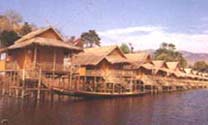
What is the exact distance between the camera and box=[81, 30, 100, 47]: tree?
98250mm

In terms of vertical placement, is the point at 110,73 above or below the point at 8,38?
below

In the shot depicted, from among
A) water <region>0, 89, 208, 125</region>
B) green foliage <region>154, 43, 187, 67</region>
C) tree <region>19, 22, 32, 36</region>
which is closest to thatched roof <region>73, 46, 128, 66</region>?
water <region>0, 89, 208, 125</region>

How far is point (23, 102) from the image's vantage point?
3919 cm

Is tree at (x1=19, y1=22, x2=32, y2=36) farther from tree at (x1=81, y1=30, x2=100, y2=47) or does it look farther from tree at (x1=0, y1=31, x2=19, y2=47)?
tree at (x1=81, y1=30, x2=100, y2=47)

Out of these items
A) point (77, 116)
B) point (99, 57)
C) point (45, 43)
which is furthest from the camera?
point (99, 57)

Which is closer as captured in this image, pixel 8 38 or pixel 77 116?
pixel 77 116

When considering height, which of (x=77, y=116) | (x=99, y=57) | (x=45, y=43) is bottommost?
(x=77, y=116)

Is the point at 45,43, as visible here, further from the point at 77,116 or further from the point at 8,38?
the point at 8,38

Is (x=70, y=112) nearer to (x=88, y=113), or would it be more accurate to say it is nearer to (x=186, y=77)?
(x=88, y=113)

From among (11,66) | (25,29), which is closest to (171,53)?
(25,29)

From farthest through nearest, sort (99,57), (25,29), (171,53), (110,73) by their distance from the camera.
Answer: (171,53) → (25,29) → (110,73) → (99,57)

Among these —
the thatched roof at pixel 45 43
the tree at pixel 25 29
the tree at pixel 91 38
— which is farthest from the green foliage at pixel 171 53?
the thatched roof at pixel 45 43

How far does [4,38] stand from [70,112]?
2768 cm

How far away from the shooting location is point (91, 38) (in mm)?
99062
